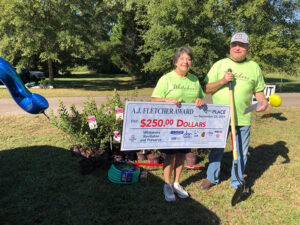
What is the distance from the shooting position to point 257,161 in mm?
4875

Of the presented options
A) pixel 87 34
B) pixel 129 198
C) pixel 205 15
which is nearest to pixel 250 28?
pixel 205 15

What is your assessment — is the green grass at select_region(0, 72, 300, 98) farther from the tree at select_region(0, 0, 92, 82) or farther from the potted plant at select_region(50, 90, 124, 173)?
the potted plant at select_region(50, 90, 124, 173)

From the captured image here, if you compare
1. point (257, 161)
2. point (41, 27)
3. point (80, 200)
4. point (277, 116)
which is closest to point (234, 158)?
point (257, 161)

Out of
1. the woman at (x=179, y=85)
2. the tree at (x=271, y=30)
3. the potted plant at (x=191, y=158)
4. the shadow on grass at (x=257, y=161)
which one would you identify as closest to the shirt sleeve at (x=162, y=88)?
the woman at (x=179, y=85)

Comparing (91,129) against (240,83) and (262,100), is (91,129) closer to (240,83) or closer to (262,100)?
(240,83)

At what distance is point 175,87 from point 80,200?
1997 mm

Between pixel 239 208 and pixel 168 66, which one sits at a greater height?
pixel 168 66

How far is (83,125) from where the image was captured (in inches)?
160

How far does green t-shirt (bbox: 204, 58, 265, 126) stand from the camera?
3121 mm

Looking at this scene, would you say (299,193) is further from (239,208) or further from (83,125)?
(83,125)

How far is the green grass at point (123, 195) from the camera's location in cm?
296

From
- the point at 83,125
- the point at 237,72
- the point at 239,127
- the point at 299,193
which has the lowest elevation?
the point at 299,193

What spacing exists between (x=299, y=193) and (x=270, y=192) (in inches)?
17.8

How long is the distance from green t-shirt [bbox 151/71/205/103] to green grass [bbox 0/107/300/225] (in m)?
1.48
